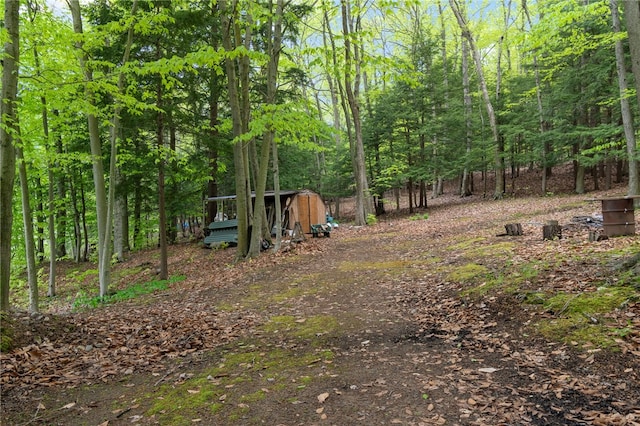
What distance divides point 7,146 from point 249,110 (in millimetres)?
7669

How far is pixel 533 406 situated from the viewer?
8.79 feet

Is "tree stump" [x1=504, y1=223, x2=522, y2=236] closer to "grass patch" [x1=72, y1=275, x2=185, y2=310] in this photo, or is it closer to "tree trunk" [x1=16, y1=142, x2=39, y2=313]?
"grass patch" [x1=72, y1=275, x2=185, y2=310]

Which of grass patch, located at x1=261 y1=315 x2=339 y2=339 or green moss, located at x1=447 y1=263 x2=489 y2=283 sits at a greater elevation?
green moss, located at x1=447 y1=263 x2=489 y2=283

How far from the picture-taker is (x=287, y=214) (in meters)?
19.3

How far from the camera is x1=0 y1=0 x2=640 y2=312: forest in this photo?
775 centimetres

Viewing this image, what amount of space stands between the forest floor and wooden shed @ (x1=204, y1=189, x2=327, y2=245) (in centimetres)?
1026

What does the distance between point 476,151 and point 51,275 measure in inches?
821

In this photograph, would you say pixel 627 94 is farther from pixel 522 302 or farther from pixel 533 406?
pixel 533 406

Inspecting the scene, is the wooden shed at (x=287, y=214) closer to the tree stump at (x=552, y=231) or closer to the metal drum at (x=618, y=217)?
the tree stump at (x=552, y=231)

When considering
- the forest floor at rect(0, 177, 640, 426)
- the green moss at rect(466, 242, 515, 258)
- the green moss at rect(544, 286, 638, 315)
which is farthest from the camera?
the green moss at rect(466, 242, 515, 258)

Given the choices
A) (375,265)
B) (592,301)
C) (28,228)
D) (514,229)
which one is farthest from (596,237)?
(28,228)

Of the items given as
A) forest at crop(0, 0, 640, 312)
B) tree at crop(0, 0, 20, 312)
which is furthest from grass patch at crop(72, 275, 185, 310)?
tree at crop(0, 0, 20, 312)

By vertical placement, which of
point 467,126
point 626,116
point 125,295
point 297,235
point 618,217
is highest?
point 467,126

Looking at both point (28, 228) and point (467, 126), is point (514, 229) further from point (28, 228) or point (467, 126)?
point (467, 126)
